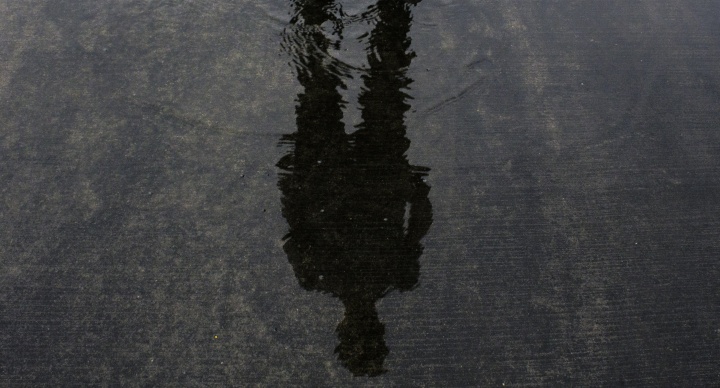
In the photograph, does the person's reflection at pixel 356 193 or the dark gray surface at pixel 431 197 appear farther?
the person's reflection at pixel 356 193

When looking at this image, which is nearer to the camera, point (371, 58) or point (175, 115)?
point (175, 115)

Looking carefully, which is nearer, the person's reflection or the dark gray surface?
the dark gray surface

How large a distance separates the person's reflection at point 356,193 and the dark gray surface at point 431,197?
0.18 feet

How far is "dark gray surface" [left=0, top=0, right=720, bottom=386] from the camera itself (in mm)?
1826

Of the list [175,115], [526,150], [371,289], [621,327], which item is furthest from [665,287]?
[175,115]

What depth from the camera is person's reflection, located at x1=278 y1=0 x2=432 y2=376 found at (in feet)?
6.39

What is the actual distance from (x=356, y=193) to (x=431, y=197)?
309mm

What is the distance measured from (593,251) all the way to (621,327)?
312 mm

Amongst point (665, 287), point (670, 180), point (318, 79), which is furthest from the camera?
point (318, 79)

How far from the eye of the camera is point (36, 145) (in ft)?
7.63

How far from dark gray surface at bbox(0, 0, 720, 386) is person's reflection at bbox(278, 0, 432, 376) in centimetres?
5

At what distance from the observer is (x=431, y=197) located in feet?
7.23

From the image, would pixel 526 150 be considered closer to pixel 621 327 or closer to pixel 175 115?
pixel 621 327

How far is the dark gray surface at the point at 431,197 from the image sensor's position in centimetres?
183
